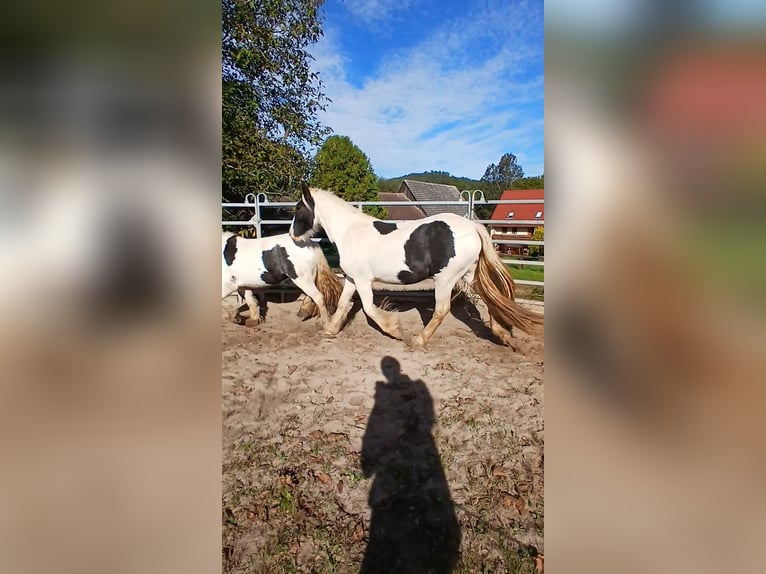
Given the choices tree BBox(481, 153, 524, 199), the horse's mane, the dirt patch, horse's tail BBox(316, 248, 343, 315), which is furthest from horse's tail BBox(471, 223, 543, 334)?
tree BBox(481, 153, 524, 199)

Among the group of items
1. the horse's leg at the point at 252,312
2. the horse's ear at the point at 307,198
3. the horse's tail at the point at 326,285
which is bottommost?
the horse's leg at the point at 252,312

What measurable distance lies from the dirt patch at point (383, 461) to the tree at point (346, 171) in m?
15.8

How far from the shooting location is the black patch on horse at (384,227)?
363 cm

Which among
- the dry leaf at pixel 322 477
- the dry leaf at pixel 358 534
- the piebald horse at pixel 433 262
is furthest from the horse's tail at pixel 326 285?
the dry leaf at pixel 358 534

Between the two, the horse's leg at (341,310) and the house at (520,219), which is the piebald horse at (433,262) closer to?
the horse's leg at (341,310)

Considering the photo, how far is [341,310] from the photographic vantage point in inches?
154

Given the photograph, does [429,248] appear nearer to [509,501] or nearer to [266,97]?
[509,501]

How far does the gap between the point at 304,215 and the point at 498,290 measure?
6.97ft

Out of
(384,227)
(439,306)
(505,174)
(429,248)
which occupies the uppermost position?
(505,174)
